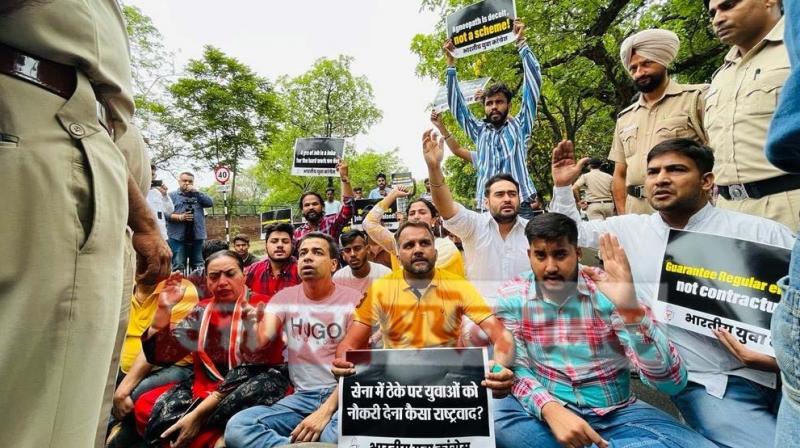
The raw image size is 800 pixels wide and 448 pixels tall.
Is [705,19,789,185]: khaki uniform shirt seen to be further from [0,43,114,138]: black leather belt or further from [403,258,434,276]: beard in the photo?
[0,43,114,138]: black leather belt

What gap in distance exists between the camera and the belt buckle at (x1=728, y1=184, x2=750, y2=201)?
2004mm

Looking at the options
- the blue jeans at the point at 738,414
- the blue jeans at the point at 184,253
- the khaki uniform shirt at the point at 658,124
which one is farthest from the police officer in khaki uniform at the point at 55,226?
the blue jeans at the point at 184,253

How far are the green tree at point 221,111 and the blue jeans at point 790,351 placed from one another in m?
21.9

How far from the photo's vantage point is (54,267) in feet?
2.79

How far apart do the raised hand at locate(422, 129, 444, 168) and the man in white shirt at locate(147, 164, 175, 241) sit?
500 cm

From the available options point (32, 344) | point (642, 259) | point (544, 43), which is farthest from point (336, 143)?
point (32, 344)

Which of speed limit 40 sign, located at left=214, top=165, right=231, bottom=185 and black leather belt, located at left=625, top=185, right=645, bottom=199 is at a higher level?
speed limit 40 sign, located at left=214, top=165, right=231, bottom=185

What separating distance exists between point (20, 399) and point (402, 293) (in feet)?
5.90

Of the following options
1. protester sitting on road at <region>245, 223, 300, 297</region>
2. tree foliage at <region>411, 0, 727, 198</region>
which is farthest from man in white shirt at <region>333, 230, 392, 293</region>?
tree foliage at <region>411, 0, 727, 198</region>

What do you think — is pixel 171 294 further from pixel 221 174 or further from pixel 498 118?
pixel 221 174

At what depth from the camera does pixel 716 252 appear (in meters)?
1.71

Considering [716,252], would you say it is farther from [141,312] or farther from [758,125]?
[141,312]

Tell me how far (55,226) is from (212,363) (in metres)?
2.00

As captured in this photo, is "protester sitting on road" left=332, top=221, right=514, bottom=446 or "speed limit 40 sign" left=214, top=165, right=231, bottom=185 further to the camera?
"speed limit 40 sign" left=214, top=165, right=231, bottom=185
